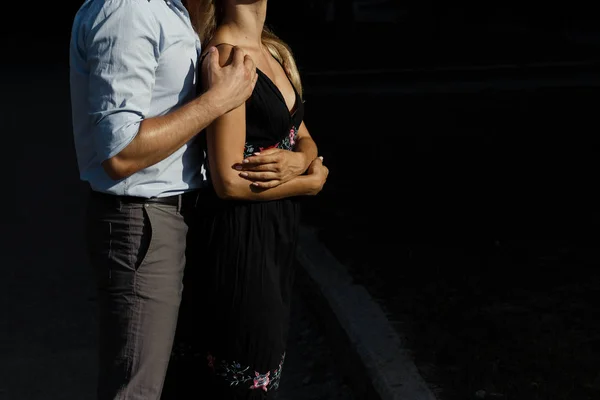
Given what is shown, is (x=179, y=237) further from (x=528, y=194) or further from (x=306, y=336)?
(x=528, y=194)

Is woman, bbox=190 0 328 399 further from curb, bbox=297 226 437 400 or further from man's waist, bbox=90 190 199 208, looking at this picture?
curb, bbox=297 226 437 400

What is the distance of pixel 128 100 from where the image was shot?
2.53 meters

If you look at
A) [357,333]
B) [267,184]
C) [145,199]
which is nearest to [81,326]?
[357,333]

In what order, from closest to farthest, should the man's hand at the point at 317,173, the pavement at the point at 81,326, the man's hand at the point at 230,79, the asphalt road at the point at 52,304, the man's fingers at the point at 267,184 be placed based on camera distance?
the man's hand at the point at 230,79, the man's fingers at the point at 267,184, the man's hand at the point at 317,173, the pavement at the point at 81,326, the asphalt road at the point at 52,304

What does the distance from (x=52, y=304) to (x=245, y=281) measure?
318 cm

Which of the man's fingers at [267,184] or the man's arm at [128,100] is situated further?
the man's fingers at [267,184]

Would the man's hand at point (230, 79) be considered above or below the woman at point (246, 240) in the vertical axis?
above

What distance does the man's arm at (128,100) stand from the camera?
251 cm

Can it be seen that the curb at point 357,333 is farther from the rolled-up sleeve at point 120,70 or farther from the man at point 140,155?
the rolled-up sleeve at point 120,70

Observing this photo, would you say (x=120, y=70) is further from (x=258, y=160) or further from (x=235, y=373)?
(x=235, y=373)

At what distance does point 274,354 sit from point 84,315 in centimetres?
287

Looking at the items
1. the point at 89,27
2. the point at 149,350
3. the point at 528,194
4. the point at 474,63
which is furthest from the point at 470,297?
the point at 474,63

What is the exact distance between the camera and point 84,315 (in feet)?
18.6

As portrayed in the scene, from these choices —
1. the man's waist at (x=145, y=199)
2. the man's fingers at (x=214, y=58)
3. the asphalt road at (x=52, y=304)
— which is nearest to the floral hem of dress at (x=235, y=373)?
the asphalt road at (x=52, y=304)
